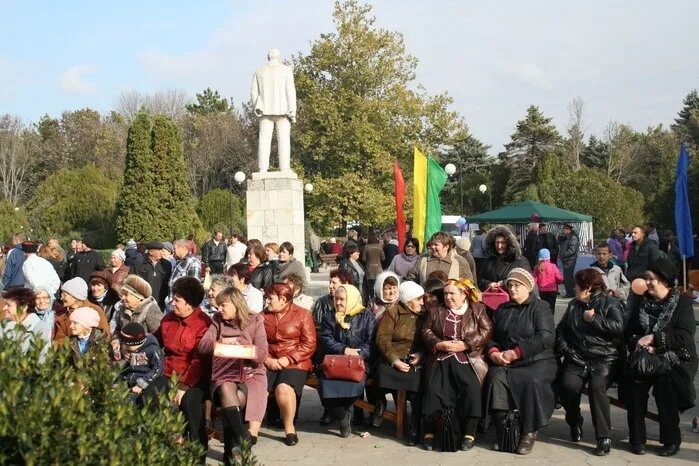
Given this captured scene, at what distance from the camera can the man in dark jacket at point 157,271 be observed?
1101cm

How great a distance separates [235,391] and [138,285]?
148cm

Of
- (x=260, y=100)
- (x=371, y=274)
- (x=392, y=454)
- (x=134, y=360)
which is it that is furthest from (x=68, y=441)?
(x=260, y=100)

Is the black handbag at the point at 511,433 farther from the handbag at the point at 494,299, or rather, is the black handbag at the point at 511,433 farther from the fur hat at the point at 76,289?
the fur hat at the point at 76,289

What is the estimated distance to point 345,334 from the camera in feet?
24.4

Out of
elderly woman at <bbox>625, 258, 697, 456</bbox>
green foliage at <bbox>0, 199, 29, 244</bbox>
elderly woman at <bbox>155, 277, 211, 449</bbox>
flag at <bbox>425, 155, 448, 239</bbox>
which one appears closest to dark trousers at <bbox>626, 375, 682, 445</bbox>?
elderly woman at <bbox>625, 258, 697, 456</bbox>

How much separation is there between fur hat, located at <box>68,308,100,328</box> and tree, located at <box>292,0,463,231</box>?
32190mm

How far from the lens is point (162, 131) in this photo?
3403cm

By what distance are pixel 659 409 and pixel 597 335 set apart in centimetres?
72

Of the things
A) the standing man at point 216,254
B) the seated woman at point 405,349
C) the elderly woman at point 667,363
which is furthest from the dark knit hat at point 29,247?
the standing man at point 216,254

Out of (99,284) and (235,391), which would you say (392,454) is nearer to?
(235,391)

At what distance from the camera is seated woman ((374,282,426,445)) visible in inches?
279

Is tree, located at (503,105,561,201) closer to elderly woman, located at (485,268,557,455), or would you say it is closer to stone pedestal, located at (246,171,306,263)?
stone pedestal, located at (246,171,306,263)

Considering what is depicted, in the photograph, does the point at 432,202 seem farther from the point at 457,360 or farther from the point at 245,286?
the point at 457,360

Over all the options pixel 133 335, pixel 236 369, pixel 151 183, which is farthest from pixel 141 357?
pixel 151 183
